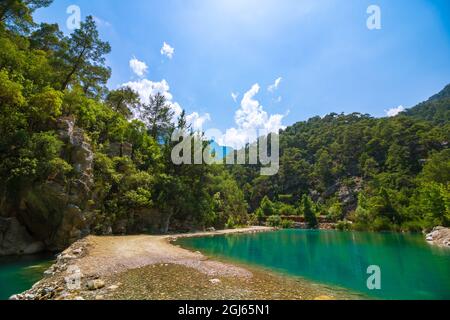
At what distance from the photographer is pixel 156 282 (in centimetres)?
985

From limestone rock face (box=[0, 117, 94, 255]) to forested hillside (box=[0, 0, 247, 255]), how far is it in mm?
60

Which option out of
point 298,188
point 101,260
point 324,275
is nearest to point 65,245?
point 101,260

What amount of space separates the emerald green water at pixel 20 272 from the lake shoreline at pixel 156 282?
2.18 ft

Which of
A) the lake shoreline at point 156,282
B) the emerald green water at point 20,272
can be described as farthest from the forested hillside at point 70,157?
the lake shoreline at point 156,282

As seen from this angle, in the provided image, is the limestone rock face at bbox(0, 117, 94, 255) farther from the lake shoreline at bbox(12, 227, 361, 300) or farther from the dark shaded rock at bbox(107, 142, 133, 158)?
the dark shaded rock at bbox(107, 142, 133, 158)

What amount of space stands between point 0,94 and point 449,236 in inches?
1487

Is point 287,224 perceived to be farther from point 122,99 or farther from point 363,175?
point 122,99

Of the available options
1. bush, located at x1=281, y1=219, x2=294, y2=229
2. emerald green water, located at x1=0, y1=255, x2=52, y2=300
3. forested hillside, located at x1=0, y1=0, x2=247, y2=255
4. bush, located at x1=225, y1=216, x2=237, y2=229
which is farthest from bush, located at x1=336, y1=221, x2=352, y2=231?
emerald green water, located at x1=0, y1=255, x2=52, y2=300

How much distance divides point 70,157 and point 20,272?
33.4ft

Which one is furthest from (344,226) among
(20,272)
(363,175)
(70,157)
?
(20,272)

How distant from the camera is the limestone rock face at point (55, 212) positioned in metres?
17.1

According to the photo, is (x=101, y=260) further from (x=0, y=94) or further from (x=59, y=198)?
(x=0, y=94)

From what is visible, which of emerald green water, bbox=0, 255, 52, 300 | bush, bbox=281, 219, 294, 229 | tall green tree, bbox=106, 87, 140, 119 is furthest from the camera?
bush, bbox=281, 219, 294, 229

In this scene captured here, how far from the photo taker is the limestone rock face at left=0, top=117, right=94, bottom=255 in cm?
1708
